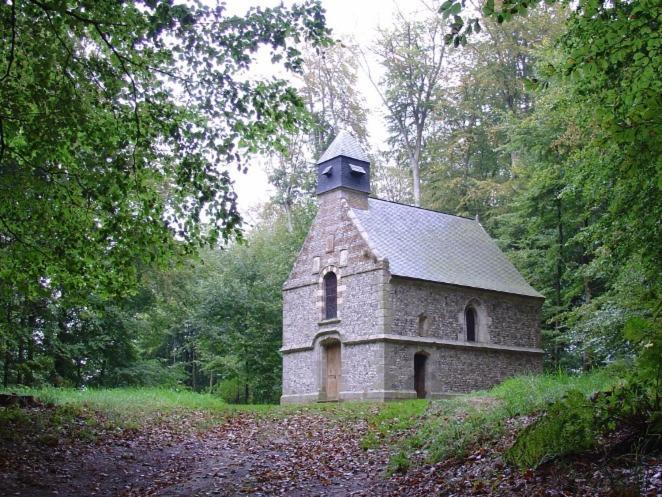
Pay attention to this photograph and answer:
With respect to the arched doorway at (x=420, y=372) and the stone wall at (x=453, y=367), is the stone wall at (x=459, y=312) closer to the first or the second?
the stone wall at (x=453, y=367)

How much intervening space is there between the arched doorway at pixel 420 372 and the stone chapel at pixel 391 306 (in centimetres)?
3

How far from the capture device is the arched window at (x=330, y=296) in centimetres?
2578

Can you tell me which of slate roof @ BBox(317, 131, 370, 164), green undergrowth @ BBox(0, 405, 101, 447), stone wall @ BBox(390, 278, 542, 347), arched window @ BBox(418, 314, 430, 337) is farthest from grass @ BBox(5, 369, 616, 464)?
slate roof @ BBox(317, 131, 370, 164)

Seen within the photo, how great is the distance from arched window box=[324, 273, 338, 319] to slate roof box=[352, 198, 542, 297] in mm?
2247

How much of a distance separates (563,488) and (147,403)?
43.9ft

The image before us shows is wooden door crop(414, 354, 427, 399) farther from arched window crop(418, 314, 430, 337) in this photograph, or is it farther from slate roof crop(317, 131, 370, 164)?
slate roof crop(317, 131, 370, 164)

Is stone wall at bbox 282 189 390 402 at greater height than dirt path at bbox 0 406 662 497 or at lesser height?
greater

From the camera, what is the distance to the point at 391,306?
2378 cm

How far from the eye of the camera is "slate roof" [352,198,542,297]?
25312mm

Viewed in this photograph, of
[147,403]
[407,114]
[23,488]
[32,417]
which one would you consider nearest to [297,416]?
[147,403]

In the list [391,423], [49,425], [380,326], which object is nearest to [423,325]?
[380,326]

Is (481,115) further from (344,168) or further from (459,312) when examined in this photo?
(459,312)

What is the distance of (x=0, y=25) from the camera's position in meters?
8.91

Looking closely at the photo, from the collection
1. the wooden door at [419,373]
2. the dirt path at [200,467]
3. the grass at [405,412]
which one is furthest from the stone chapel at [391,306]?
the dirt path at [200,467]
